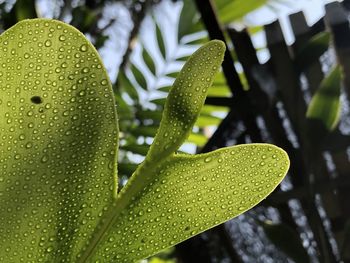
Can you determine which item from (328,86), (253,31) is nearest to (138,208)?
(328,86)

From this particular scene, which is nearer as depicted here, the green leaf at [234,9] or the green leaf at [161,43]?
the green leaf at [234,9]

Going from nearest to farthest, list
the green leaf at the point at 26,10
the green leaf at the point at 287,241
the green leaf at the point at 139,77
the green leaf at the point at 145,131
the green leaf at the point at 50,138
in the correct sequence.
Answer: the green leaf at the point at 50,138 < the green leaf at the point at 287,241 < the green leaf at the point at 26,10 < the green leaf at the point at 145,131 < the green leaf at the point at 139,77

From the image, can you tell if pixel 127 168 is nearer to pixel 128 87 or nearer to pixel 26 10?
pixel 26 10

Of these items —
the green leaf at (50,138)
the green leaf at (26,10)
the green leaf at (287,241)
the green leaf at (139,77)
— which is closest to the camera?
the green leaf at (50,138)

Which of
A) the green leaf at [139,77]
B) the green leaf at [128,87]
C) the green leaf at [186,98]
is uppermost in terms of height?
the green leaf at [186,98]

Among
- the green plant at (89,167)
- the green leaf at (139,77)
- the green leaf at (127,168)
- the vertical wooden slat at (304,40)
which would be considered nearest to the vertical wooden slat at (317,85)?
the vertical wooden slat at (304,40)

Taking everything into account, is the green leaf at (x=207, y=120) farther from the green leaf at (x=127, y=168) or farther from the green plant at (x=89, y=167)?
the green plant at (x=89, y=167)

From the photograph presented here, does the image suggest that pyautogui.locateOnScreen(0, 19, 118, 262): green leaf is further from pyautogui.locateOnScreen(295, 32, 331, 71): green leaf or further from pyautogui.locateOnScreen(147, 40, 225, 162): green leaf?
pyautogui.locateOnScreen(295, 32, 331, 71): green leaf
